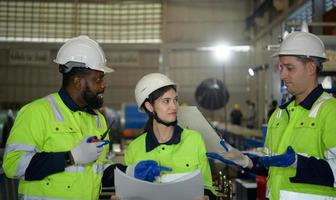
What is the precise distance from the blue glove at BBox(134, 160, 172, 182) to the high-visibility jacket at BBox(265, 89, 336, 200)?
686 mm

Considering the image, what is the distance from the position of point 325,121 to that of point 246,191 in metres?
2.50

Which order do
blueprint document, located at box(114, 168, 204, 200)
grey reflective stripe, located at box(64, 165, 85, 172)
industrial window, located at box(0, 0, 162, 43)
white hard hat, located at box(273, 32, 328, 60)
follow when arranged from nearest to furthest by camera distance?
blueprint document, located at box(114, 168, 204, 200)
grey reflective stripe, located at box(64, 165, 85, 172)
white hard hat, located at box(273, 32, 328, 60)
industrial window, located at box(0, 0, 162, 43)

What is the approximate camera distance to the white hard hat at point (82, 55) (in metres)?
2.45

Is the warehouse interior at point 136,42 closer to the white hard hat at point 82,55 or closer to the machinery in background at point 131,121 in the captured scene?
the machinery in background at point 131,121

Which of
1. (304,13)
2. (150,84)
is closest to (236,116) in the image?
(304,13)

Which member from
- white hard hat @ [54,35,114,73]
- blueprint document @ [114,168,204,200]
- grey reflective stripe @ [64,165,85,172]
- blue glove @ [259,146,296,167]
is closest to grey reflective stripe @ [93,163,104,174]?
grey reflective stripe @ [64,165,85,172]

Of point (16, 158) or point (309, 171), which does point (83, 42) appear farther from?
point (309, 171)

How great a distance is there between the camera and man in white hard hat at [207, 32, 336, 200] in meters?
2.03

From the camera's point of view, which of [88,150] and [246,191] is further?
[246,191]

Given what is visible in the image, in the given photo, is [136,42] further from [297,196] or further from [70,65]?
[297,196]

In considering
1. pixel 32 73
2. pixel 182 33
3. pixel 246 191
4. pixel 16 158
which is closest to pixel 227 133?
pixel 246 191

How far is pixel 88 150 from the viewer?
7.02 feet

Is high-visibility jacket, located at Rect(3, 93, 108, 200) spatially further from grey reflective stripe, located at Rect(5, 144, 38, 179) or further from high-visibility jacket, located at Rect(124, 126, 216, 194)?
high-visibility jacket, located at Rect(124, 126, 216, 194)

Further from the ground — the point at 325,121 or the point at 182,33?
the point at 182,33
